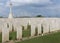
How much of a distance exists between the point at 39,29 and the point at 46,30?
0.78 m

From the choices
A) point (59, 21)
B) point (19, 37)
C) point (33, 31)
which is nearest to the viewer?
point (19, 37)

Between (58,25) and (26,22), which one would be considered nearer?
(58,25)

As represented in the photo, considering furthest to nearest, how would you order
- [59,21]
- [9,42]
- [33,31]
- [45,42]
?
1. [59,21]
2. [33,31]
3. [9,42]
4. [45,42]

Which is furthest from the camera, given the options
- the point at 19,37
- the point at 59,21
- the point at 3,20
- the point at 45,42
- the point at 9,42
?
the point at 3,20

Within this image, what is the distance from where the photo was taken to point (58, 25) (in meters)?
18.1

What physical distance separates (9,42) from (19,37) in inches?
80.5

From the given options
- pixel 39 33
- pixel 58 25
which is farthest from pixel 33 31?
pixel 58 25

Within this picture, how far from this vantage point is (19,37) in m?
14.6

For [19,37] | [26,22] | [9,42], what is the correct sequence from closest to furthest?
[9,42] < [19,37] < [26,22]

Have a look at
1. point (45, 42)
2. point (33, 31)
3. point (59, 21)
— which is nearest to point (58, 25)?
point (59, 21)

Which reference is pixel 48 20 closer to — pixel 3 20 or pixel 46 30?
pixel 46 30

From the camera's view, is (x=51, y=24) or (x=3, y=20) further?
(x=3, y=20)

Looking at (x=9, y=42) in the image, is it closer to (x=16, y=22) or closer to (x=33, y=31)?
(x=33, y=31)

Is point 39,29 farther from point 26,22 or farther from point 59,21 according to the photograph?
point 26,22
